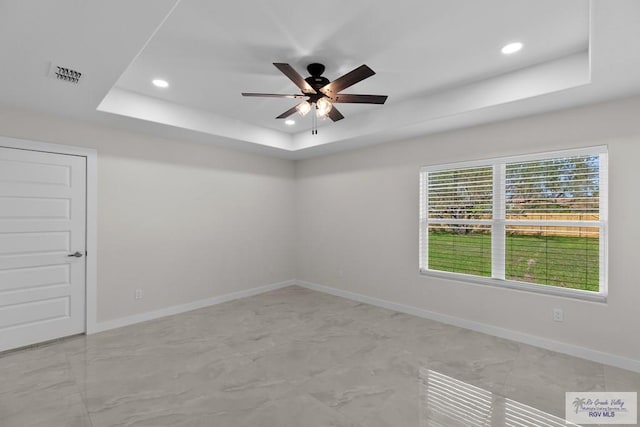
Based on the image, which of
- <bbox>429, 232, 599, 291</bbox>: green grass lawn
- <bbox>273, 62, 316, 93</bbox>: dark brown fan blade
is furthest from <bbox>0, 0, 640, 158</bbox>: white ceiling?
<bbox>429, 232, 599, 291</bbox>: green grass lawn

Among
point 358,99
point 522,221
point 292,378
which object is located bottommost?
point 292,378

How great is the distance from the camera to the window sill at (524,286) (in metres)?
3.02

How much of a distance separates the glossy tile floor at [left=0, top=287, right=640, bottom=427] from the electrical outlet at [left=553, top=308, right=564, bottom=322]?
0.35 meters

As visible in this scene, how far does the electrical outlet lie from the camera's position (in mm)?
3139

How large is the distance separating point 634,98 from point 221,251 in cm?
516

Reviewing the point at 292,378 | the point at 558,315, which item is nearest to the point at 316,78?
the point at 292,378

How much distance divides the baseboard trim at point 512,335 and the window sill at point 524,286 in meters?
0.48

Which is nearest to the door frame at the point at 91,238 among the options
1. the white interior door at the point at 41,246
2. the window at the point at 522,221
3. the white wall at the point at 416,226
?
the white interior door at the point at 41,246

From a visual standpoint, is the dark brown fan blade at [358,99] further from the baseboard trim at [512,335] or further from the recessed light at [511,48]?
the baseboard trim at [512,335]

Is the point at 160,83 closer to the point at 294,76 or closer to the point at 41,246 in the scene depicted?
the point at 294,76

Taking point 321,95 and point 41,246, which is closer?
point 321,95

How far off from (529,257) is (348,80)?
284cm

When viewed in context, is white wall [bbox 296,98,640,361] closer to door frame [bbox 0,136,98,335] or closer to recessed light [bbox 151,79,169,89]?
recessed light [bbox 151,79,169,89]

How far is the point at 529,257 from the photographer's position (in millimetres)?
3480
